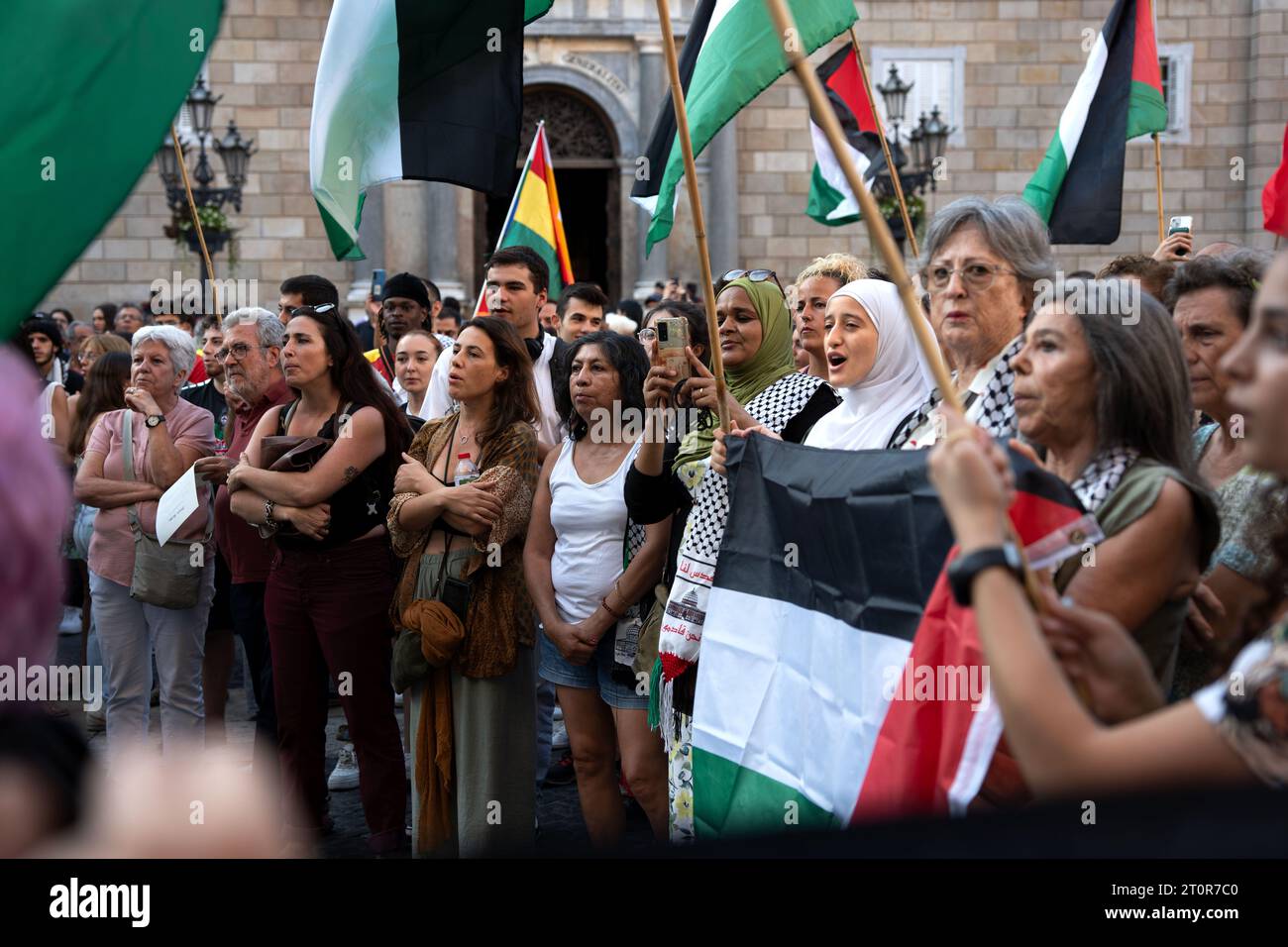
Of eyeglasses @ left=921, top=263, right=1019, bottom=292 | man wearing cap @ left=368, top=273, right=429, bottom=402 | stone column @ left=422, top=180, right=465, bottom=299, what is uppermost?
stone column @ left=422, top=180, right=465, bottom=299

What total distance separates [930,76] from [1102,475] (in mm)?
17879

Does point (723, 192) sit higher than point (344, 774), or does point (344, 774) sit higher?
point (723, 192)

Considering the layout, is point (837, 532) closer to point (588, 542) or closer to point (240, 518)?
point (588, 542)

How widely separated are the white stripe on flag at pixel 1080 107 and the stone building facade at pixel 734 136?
11.9 m

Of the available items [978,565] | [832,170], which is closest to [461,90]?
[978,565]

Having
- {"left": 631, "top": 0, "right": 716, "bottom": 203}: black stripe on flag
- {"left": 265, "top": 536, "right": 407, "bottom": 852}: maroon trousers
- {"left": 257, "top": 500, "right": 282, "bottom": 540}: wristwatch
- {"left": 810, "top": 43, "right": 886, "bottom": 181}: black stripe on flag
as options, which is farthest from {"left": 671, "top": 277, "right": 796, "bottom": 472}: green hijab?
{"left": 810, "top": 43, "right": 886, "bottom": 181}: black stripe on flag

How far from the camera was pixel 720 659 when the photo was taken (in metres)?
3.60

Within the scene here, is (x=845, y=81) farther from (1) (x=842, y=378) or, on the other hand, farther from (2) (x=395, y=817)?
(2) (x=395, y=817)

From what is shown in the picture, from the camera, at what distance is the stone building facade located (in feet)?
61.1

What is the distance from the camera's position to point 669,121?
17.0 feet

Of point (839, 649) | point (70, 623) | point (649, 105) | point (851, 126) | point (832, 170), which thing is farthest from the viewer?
point (649, 105)

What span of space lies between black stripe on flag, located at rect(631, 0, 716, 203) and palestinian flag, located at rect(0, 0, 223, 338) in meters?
2.40

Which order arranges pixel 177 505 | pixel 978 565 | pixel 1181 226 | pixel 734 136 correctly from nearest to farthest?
pixel 978 565, pixel 177 505, pixel 1181 226, pixel 734 136

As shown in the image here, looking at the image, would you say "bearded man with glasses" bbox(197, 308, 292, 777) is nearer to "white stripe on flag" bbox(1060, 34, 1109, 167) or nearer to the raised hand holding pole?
the raised hand holding pole
